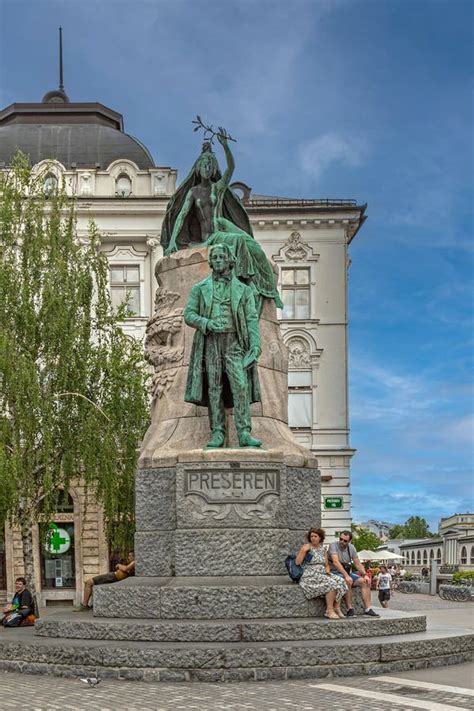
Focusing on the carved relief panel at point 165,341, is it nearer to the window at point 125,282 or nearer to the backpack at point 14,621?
the backpack at point 14,621

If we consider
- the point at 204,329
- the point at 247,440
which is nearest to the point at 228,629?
the point at 247,440

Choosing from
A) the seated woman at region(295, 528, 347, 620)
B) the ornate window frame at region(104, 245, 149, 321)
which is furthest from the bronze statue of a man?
the ornate window frame at region(104, 245, 149, 321)

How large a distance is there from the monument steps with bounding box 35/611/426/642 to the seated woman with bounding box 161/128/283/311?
506 cm

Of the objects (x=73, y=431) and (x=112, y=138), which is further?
(x=112, y=138)

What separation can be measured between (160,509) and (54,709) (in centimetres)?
448

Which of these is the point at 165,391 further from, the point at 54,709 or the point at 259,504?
the point at 54,709

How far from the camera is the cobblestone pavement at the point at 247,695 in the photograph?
8531 millimetres

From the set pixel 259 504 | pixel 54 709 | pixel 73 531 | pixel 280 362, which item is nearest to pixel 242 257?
pixel 280 362

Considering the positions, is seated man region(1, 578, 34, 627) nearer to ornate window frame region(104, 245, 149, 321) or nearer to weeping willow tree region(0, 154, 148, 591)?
weeping willow tree region(0, 154, 148, 591)

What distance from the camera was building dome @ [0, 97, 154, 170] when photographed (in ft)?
132

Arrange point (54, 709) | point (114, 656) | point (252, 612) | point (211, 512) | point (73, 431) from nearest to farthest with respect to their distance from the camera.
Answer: point (54, 709), point (114, 656), point (252, 612), point (211, 512), point (73, 431)

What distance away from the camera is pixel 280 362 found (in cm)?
1450

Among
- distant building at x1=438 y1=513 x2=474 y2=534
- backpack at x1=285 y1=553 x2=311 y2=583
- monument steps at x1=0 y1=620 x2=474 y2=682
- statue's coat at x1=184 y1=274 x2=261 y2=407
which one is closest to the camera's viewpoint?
monument steps at x1=0 y1=620 x2=474 y2=682

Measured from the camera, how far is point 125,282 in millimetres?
39562
